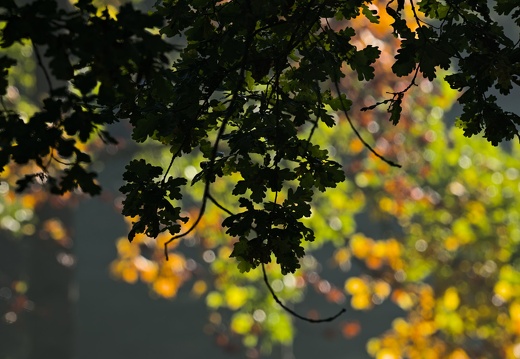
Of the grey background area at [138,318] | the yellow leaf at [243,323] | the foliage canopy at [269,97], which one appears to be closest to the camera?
the foliage canopy at [269,97]

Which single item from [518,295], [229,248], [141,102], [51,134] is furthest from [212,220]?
[51,134]

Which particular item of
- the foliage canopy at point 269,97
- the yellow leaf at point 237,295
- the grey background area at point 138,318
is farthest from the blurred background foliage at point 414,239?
the grey background area at point 138,318

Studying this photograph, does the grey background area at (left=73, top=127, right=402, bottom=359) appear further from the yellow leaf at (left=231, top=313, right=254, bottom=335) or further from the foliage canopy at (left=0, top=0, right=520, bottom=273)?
the foliage canopy at (left=0, top=0, right=520, bottom=273)

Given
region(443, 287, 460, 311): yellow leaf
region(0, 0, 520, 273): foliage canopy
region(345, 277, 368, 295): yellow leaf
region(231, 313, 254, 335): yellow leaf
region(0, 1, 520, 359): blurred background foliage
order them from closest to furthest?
1. region(0, 0, 520, 273): foliage canopy
2. region(443, 287, 460, 311): yellow leaf
3. region(0, 1, 520, 359): blurred background foliage
4. region(231, 313, 254, 335): yellow leaf
5. region(345, 277, 368, 295): yellow leaf

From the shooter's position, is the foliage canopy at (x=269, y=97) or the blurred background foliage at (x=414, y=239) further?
the blurred background foliage at (x=414, y=239)

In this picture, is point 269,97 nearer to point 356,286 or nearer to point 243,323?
point 243,323

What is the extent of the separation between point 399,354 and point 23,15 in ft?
33.8

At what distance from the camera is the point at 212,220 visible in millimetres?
12422

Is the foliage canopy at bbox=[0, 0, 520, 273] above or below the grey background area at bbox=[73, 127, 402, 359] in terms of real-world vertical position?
below

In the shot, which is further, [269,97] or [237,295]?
[237,295]

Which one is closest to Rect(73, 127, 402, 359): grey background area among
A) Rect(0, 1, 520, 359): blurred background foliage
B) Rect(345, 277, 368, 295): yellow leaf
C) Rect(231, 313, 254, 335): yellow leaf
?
Rect(0, 1, 520, 359): blurred background foliage

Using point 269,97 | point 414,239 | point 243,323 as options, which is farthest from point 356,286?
point 269,97

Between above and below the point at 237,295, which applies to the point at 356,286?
above

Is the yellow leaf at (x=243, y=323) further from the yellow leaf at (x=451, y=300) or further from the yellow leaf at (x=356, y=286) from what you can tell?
the yellow leaf at (x=451, y=300)
